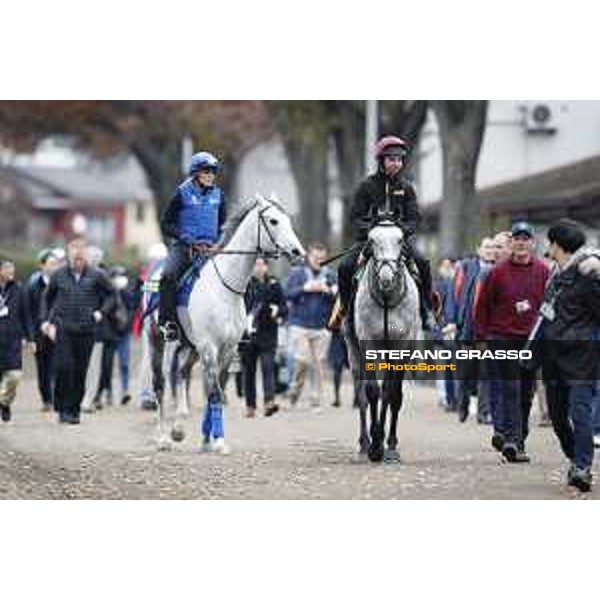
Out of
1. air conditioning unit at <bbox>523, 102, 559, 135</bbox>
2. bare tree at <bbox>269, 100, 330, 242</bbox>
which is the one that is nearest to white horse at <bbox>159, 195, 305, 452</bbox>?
air conditioning unit at <bbox>523, 102, 559, 135</bbox>

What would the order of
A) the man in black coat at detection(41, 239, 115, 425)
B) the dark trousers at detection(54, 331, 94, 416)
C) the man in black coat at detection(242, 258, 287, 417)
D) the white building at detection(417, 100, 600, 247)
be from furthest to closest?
the man in black coat at detection(242, 258, 287, 417) → the man in black coat at detection(41, 239, 115, 425) → the dark trousers at detection(54, 331, 94, 416) → the white building at detection(417, 100, 600, 247)

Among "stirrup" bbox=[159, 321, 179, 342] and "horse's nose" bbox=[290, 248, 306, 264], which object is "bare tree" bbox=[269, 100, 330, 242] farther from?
"horse's nose" bbox=[290, 248, 306, 264]

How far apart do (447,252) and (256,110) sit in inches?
395

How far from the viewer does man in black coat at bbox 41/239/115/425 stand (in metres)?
13.8

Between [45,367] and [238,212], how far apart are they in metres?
2.08

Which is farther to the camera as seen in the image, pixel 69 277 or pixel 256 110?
pixel 256 110

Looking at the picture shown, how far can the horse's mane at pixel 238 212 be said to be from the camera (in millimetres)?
13148

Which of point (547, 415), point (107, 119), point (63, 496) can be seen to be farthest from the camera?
point (107, 119)

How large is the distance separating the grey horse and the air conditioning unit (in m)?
1.47

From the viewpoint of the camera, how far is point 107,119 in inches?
710

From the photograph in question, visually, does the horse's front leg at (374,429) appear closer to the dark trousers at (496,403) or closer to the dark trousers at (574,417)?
the dark trousers at (496,403)

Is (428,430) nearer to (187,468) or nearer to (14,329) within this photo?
(187,468)

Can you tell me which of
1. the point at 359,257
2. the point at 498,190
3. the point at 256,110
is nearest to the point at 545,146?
the point at 498,190

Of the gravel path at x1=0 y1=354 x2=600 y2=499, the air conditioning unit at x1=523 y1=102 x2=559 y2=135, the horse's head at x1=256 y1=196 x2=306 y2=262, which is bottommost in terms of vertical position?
the gravel path at x1=0 y1=354 x2=600 y2=499
